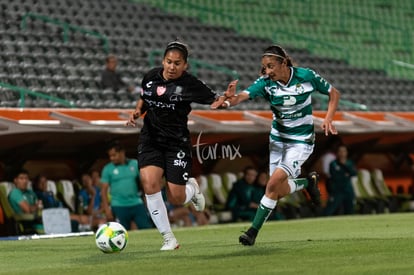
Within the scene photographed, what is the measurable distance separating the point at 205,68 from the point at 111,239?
15.5m

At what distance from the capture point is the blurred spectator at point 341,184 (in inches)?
949

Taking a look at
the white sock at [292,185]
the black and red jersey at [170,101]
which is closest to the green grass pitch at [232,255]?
the white sock at [292,185]

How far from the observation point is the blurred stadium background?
21500mm

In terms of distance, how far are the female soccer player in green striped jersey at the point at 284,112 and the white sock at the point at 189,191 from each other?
0.73m

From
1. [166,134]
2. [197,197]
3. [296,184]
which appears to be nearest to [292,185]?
[296,184]

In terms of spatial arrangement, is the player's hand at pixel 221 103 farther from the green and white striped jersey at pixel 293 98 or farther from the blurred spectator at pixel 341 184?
the blurred spectator at pixel 341 184

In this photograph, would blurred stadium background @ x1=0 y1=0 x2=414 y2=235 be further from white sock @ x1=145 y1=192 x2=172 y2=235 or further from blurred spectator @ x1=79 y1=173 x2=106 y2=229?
white sock @ x1=145 y1=192 x2=172 y2=235

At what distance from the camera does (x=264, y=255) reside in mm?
11344

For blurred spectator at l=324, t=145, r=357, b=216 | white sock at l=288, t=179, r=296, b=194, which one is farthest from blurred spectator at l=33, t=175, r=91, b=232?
white sock at l=288, t=179, r=296, b=194

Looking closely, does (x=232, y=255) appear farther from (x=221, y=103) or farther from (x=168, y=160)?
(x=221, y=103)

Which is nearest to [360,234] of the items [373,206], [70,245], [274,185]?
[274,185]

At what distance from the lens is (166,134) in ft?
40.0

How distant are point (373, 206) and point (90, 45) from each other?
7445mm

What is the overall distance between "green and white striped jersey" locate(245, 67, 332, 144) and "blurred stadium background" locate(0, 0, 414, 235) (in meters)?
4.40
